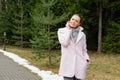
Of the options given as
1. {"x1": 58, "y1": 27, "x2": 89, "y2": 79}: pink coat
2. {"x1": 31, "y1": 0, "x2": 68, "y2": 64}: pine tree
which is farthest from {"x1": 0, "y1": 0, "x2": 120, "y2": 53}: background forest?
{"x1": 58, "y1": 27, "x2": 89, "y2": 79}: pink coat

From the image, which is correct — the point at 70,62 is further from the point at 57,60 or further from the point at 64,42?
the point at 57,60

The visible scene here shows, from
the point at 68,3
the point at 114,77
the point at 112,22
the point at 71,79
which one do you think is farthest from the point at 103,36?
the point at 71,79

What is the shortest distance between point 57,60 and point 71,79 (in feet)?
33.6

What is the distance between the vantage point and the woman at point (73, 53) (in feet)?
20.4

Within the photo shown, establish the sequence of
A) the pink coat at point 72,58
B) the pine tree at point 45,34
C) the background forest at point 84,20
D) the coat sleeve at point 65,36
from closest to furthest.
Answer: the coat sleeve at point 65,36 < the pink coat at point 72,58 < the pine tree at point 45,34 < the background forest at point 84,20

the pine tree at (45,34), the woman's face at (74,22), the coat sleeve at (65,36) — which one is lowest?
the pine tree at (45,34)

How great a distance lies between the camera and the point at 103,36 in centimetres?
2911

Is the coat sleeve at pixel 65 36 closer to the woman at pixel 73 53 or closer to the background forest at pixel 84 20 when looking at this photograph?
the woman at pixel 73 53

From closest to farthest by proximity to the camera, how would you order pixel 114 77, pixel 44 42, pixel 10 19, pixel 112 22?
pixel 114 77 → pixel 44 42 → pixel 112 22 → pixel 10 19

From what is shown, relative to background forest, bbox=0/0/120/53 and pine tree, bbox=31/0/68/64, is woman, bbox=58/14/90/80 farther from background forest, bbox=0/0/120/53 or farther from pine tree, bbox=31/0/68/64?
background forest, bbox=0/0/120/53

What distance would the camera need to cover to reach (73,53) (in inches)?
247

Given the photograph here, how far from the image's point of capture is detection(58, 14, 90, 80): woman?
6.22 metres

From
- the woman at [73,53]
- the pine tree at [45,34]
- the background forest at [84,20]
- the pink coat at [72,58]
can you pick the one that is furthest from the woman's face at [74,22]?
the background forest at [84,20]

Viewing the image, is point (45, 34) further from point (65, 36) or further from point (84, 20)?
point (84, 20)
